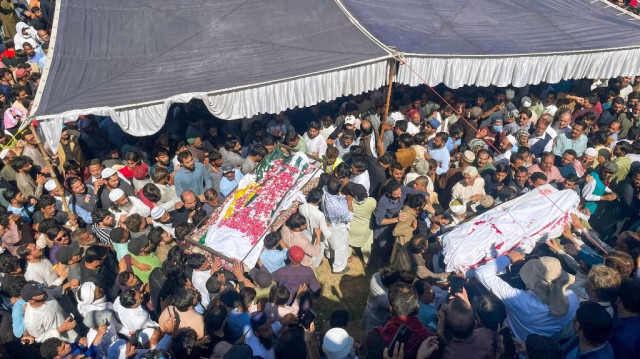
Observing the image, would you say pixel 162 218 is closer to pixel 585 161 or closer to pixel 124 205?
pixel 124 205

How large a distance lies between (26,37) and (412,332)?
486 inches

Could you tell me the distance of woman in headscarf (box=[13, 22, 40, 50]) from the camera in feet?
36.2

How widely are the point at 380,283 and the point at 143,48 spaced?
5520 mm

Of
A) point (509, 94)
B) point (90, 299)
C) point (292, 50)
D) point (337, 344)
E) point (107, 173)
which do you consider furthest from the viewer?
point (509, 94)

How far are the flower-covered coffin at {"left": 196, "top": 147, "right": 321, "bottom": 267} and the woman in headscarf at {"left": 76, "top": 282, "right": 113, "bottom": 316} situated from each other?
1.30m

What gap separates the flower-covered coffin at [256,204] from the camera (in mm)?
5402

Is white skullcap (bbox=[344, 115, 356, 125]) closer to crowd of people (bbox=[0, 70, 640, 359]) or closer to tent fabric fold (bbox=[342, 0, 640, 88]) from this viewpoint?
crowd of people (bbox=[0, 70, 640, 359])

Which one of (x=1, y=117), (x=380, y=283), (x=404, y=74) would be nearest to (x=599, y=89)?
(x=404, y=74)

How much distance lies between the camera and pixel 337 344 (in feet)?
12.3

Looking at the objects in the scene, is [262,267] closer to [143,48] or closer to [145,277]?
[145,277]

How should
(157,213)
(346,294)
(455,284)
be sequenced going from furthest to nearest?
1. (346,294)
2. (157,213)
3. (455,284)

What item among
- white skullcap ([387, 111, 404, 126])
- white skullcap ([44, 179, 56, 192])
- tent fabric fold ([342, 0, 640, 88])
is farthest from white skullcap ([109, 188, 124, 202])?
white skullcap ([387, 111, 404, 126])

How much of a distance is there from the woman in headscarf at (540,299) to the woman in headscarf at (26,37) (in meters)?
12.4

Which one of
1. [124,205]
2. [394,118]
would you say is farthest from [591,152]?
[124,205]
